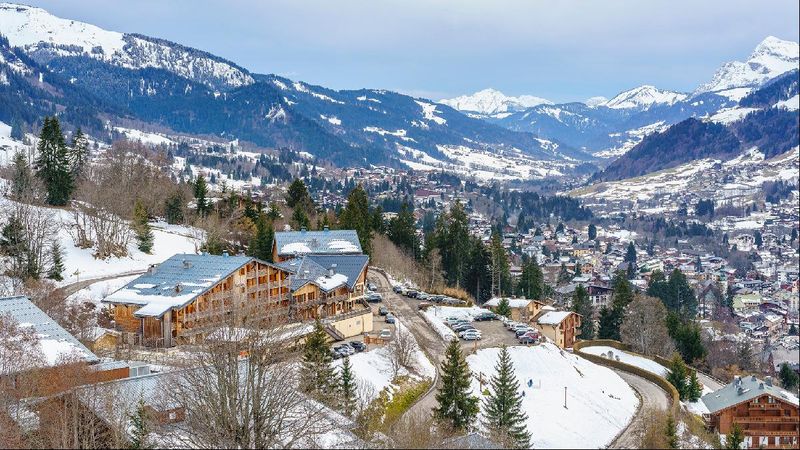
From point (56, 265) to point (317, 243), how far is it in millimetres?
19039

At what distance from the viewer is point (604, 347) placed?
6462 cm

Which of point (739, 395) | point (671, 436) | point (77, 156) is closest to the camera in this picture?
point (671, 436)

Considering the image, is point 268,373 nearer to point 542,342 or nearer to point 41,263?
point 542,342

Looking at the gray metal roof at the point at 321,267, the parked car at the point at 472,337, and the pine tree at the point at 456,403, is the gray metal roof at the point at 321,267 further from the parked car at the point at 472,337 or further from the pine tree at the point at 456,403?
the pine tree at the point at 456,403

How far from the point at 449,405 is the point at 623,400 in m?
17.0

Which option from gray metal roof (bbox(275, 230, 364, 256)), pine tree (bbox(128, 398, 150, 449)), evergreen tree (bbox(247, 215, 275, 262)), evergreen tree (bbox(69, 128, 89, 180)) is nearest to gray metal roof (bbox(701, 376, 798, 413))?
gray metal roof (bbox(275, 230, 364, 256))

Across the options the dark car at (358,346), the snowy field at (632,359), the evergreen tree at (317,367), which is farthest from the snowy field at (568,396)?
the evergreen tree at (317,367)

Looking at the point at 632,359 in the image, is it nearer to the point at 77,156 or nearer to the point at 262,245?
the point at 262,245

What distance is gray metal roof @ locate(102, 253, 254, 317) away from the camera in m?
40.8

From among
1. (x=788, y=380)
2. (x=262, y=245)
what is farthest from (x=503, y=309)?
(x=788, y=380)

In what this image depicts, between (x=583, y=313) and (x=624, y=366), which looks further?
(x=583, y=313)

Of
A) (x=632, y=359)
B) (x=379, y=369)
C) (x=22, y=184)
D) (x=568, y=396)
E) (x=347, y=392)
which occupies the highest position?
(x=22, y=184)

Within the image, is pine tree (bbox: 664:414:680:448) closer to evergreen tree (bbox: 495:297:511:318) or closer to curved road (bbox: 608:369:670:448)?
curved road (bbox: 608:369:670:448)

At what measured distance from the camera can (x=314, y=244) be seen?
59.2 meters
